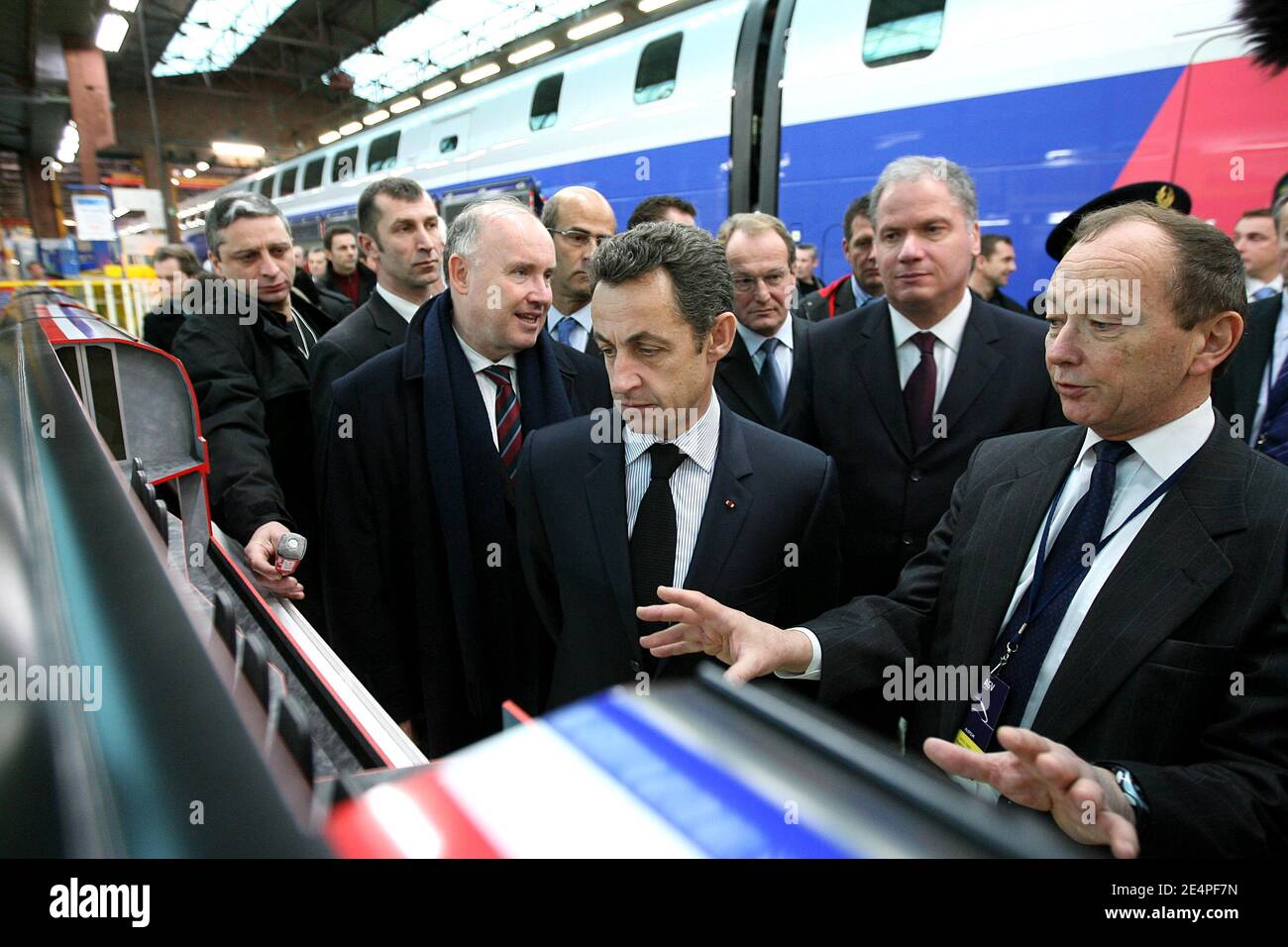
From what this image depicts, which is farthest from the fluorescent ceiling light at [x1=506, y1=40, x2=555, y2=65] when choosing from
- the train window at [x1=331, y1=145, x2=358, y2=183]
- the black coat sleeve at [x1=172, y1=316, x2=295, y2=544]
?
the black coat sleeve at [x1=172, y1=316, x2=295, y2=544]

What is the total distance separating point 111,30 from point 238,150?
17670 millimetres

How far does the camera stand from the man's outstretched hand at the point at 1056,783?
879 millimetres

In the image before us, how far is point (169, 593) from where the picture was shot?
0.61 m

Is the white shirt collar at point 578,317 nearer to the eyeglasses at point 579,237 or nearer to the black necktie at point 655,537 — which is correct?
the eyeglasses at point 579,237

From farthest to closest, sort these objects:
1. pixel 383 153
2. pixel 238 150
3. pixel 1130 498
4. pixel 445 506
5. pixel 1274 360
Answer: pixel 238 150 → pixel 383 153 → pixel 1274 360 → pixel 445 506 → pixel 1130 498

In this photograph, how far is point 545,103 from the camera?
852cm

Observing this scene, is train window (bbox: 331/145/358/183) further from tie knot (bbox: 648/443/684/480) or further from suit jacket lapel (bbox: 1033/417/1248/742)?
suit jacket lapel (bbox: 1033/417/1248/742)

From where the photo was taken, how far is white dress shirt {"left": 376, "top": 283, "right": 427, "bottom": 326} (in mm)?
2688

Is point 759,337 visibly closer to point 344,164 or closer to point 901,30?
point 901,30

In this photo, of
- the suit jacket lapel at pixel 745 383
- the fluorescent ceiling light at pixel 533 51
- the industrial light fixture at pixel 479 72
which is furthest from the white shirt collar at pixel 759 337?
the industrial light fixture at pixel 479 72

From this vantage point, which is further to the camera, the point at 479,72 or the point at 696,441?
the point at 479,72

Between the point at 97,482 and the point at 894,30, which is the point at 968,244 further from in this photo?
the point at 894,30

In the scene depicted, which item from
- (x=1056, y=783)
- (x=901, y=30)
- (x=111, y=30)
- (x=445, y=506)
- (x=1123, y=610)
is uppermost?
(x=111, y=30)

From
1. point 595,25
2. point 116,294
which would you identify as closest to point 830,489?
point 116,294
